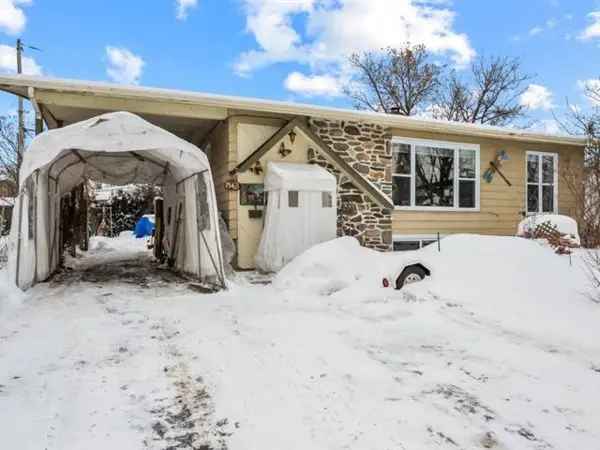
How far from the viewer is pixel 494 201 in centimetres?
1023

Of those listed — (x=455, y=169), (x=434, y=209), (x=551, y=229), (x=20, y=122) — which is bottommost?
(x=551, y=229)

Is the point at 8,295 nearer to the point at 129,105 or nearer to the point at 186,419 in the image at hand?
the point at 129,105

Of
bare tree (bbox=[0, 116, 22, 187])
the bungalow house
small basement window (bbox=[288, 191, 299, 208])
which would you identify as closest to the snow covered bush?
the bungalow house

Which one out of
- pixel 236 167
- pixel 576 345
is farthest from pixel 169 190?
pixel 576 345

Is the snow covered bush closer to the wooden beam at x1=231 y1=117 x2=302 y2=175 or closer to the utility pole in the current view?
the wooden beam at x1=231 y1=117 x2=302 y2=175

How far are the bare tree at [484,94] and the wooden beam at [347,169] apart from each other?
1456 centimetres

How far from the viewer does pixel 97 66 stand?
1516cm

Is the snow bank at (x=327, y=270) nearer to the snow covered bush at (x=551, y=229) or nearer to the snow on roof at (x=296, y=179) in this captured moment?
the snow on roof at (x=296, y=179)

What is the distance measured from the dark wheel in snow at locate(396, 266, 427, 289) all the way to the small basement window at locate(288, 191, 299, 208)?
2.55 meters

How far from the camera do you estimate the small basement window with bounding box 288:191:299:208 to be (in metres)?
7.17

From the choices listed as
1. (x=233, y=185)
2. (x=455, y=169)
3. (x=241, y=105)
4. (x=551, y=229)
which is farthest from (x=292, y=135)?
(x=551, y=229)

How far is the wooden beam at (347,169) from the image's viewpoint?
807 cm

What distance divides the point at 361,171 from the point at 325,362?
251 inches

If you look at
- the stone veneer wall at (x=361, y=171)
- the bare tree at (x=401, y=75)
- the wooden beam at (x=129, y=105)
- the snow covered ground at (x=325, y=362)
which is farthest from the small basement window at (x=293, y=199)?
the bare tree at (x=401, y=75)
